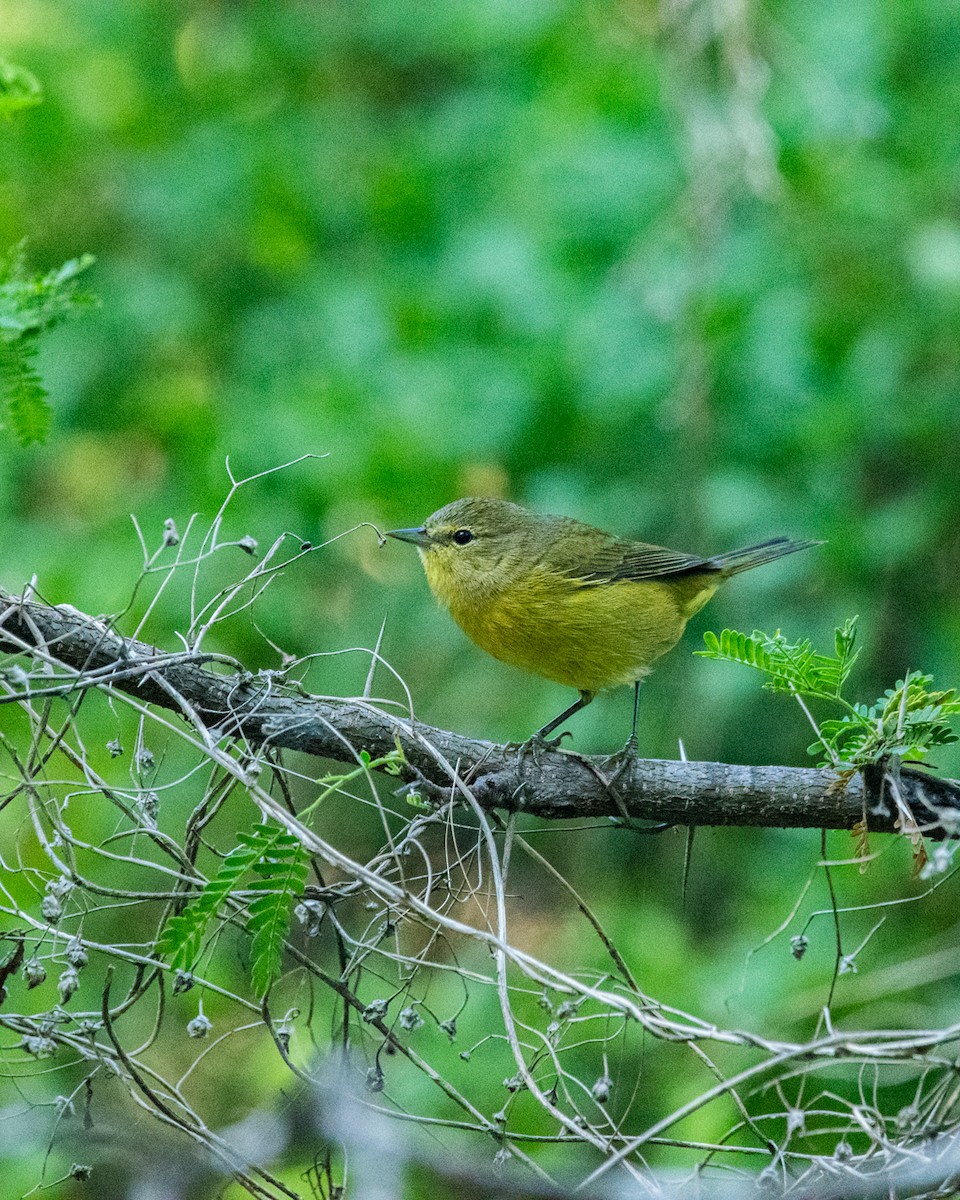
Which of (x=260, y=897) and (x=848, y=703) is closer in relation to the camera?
(x=260, y=897)

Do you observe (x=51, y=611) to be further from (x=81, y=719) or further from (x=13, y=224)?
(x=13, y=224)

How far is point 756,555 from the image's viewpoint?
5453mm

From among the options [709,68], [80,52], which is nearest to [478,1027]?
[709,68]

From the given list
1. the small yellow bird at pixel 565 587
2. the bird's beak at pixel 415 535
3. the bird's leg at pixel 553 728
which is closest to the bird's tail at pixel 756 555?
the small yellow bird at pixel 565 587

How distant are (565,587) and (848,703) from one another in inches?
90.7

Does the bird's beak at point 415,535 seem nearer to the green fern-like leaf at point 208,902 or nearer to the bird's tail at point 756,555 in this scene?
the bird's tail at point 756,555

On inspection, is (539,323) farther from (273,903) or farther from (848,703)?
(273,903)

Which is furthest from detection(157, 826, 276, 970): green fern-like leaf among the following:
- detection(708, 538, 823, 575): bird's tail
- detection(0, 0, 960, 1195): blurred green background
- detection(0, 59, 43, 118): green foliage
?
detection(708, 538, 823, 575): bird's tail

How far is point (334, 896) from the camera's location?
9.01ft

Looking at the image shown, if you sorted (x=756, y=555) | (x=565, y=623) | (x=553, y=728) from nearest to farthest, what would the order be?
1. (x=565, y=623)
2. (x=553, y=728)
3. (x=756, y=555)

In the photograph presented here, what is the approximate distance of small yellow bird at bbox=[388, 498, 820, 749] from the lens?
4852 millimetres

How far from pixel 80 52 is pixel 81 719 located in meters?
4.17

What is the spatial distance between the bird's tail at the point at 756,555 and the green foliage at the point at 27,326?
313 centimetres

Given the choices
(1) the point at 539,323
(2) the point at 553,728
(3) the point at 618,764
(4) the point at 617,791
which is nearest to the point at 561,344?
(1) the point at 539,323
